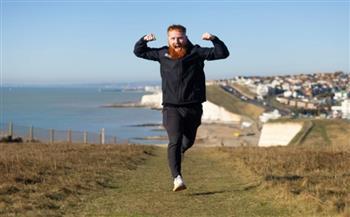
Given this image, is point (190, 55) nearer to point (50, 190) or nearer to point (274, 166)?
point (50, 190)

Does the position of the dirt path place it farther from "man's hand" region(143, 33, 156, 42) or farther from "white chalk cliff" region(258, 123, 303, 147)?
"white chalk cliff" region(258, 123, 303, 147)

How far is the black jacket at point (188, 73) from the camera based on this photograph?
292 inches

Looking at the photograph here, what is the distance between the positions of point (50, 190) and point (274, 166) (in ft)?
17.3

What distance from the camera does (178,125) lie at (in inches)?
296

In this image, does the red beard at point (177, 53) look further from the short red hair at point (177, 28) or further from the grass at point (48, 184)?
the grass at point (48, 184)

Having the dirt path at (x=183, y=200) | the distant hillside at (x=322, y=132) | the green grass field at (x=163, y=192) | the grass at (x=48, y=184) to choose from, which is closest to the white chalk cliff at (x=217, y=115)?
the distant hillside at (x=322, y=132)

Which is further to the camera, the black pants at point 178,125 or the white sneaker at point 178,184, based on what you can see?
the white sneaker at point 178,184

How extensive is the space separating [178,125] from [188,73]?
67 cm

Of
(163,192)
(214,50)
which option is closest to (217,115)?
(163,192)

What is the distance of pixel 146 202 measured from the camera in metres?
6.92

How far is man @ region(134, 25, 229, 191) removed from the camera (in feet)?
24.3

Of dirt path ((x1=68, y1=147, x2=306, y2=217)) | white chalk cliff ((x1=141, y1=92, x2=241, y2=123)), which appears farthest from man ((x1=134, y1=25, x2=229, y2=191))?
white chalk cliff ((x1=141, y1=92, x2=241, y2=123))

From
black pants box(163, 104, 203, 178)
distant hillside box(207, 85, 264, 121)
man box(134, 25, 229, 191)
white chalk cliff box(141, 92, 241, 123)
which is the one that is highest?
Answer: man box(134, 25, 229, 191)

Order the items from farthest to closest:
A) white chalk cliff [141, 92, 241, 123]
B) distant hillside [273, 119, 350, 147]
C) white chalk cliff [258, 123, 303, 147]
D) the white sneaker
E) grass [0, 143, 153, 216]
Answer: white chalk cliff [141, 92, 241, 123] < white chalk cliff [258, 123, 303, 147] < distant hillside [273, 119, 350, 147] < the white sneaker < grass [0, 143, 153, 216]
